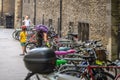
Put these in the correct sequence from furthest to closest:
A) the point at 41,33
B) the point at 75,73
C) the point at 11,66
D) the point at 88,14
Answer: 1. the point at 41,33
2. the point at 88,14
3. the point at 11,66
4. the point at 75,73

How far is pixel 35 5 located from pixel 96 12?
52.2ft

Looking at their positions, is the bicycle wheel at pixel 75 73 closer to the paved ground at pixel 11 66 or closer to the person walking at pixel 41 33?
the paved ground at pixel 11 66

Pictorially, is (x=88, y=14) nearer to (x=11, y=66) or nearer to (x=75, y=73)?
(x=11, y=66)

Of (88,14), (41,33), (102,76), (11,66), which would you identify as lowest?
(11,66)

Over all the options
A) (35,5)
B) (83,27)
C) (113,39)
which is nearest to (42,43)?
(83,27)

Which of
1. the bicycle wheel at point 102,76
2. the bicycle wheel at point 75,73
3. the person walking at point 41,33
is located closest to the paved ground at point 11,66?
the person walking at point 41,33

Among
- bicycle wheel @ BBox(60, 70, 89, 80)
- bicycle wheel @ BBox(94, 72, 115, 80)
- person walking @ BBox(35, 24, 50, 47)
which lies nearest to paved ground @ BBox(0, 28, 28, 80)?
person walking @ BBox(35, 24, 50, 47)

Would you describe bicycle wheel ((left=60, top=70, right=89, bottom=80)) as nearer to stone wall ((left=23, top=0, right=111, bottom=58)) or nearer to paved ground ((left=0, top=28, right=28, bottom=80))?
paved ground ((left=0, top=28, right=28, bottom=80))

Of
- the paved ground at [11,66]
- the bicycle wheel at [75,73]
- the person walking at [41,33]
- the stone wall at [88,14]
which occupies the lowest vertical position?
the paved ground at [11,66]

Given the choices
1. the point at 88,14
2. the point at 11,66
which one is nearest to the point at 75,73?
the point at 11,66

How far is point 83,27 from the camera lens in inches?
733

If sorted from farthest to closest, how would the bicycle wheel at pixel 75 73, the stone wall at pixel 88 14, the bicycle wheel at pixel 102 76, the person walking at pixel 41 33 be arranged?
1. the person walking at pixel 41 33
2. the stone wall at pixel 88 14
3. the bicycle wheel at pixel 102 76
4. the bicycle wheel at pixel 75 73

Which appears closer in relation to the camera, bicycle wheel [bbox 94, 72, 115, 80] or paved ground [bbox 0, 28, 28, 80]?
bicycle wheel [bbox 94, 72, 115, 80]

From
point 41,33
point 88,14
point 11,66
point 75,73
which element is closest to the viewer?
point 75,73
